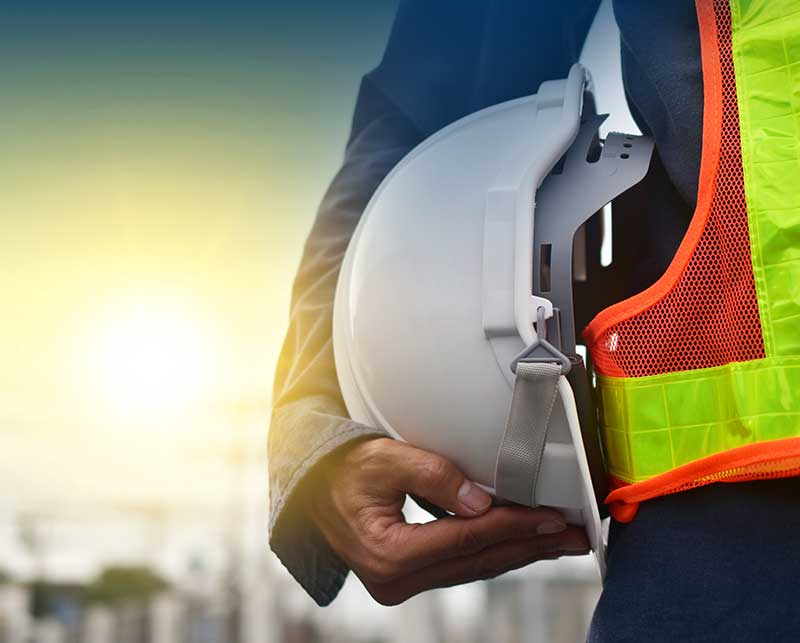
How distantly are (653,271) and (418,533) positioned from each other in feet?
1.16

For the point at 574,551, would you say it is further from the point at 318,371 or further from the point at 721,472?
the point at 318,371

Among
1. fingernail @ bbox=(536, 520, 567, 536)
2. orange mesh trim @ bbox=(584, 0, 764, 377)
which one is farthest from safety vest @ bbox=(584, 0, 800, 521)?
fingernail @ bbox=(536, 520, 567, 536)

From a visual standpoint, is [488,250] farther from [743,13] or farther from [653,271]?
[743,13]

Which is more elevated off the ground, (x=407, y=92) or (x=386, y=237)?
(x=407, y=92)

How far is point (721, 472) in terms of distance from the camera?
77cm

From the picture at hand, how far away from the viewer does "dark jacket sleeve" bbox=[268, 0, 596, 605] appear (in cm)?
112

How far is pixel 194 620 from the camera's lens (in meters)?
14.8

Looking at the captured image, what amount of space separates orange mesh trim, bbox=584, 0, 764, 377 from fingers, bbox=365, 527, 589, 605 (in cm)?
24

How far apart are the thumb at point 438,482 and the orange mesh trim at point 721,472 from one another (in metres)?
0.16

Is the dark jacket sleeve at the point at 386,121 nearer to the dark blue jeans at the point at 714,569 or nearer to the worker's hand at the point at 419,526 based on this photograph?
the worker's hand at the point at 419,526

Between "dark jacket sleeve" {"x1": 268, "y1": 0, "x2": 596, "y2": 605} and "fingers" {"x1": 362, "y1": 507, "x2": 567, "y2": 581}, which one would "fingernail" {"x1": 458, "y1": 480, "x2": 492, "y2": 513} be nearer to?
"fingers" {"x1": 362, "y1": 507, "x2": 567, "y2": 581}

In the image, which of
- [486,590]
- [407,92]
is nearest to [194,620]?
[486,590]

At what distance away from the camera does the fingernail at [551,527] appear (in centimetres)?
93

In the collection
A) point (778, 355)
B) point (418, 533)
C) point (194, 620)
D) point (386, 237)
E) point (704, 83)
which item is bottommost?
point (194, 620)
